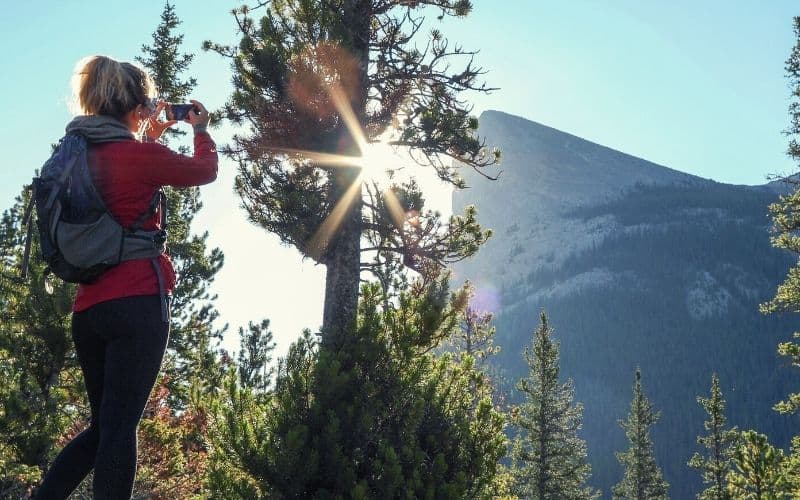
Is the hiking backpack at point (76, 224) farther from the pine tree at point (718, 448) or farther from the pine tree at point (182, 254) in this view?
the pine tree at point (718, 448)

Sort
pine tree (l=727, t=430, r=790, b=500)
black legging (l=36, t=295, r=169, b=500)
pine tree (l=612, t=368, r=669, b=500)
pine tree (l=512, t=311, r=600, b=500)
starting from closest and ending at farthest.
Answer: black legging (l=36, t=295, r=169, b=500)
pine tree (l=727, t=430, r=790, b=500)
pine tree (l=512, t=311, r=600, b=500)
pine tree (l=612, t=368, r=669, b=500)

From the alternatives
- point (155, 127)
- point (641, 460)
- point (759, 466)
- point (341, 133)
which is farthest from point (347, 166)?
point (641, 460)

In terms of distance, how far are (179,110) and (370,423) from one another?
329 centimetres

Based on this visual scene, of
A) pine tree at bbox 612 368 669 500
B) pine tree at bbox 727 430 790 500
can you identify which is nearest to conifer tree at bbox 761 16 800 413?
pine tree at bbox 727 430 790 500

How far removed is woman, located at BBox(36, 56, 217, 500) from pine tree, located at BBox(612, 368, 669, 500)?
122 ft

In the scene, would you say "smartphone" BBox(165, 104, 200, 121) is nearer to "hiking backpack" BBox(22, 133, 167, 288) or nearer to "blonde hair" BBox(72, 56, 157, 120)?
"blonde hair" BBox(72, 56, 157, 120)

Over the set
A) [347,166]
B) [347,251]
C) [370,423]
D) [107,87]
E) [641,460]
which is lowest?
[370,423]

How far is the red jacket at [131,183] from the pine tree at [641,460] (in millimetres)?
37304

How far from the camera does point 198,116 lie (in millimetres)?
2959

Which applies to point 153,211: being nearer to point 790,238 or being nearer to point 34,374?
point 34,374

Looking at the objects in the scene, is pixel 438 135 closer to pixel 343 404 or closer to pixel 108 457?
pixel 343 404

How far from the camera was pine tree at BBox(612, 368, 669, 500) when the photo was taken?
36.1 meters

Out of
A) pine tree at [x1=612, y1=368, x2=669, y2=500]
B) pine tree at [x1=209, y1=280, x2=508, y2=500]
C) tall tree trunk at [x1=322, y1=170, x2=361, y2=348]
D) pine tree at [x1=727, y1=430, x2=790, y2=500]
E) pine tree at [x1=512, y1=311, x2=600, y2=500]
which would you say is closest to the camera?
pine tree at [x1=209, y1=280, x2=508, y2=500]

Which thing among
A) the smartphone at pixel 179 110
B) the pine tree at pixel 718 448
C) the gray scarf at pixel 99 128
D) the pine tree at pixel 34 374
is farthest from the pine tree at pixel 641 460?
the gray scarf at pixel 99 128
